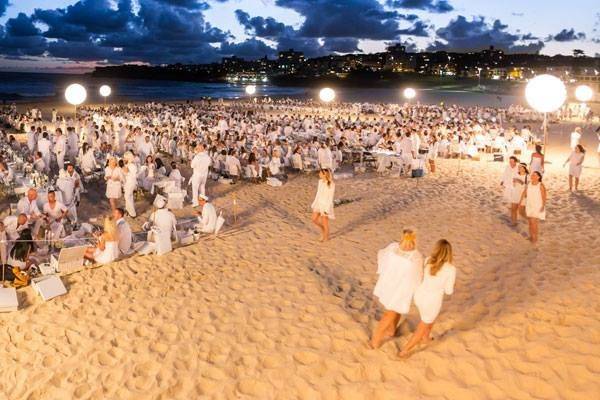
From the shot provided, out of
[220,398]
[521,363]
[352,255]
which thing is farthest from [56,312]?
[521,363]

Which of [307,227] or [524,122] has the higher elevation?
[524,122]

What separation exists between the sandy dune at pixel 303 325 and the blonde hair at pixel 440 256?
1065 mm

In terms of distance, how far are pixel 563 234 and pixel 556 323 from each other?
4.08 meters

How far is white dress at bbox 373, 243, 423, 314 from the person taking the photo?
4.70 metres

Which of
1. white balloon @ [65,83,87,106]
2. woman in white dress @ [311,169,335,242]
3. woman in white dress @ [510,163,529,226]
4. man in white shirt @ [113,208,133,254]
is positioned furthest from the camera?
white balloon @ [65,83,87,106]

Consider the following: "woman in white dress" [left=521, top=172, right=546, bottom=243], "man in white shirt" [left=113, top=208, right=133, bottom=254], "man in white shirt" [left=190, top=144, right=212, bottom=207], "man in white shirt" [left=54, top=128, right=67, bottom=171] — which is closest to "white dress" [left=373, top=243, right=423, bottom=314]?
"woman in white dress" [left=521, top=172, right=546, bottom=243]

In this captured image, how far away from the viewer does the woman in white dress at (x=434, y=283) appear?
14.9 ft

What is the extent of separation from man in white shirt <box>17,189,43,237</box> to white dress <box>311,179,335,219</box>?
4.95 metres

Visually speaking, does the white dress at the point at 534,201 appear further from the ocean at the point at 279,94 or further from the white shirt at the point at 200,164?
the ocean at the point at 279,94

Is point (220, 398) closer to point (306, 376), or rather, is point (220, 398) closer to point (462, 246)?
point (306, 376)

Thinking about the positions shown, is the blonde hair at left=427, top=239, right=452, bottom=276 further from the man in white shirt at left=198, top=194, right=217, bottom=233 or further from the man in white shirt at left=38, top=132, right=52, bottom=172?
the man in white shirt at left=38, top=132, right=52, bottom=172

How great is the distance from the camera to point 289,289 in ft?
22.3

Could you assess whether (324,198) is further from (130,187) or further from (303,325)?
(130,187)

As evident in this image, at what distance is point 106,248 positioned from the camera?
25.1ft
